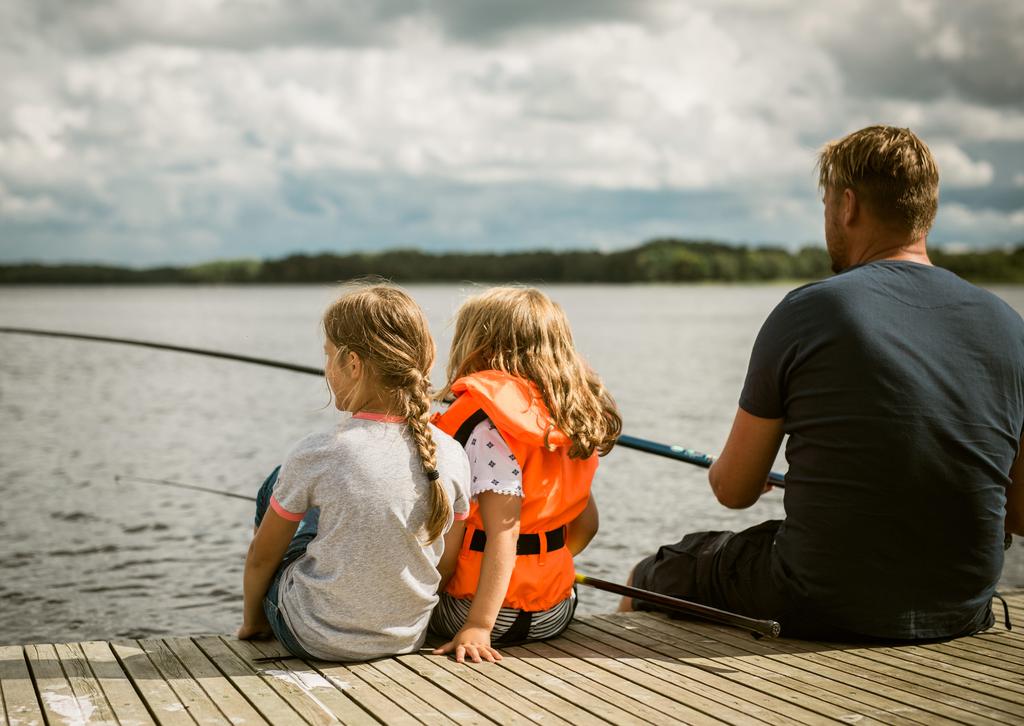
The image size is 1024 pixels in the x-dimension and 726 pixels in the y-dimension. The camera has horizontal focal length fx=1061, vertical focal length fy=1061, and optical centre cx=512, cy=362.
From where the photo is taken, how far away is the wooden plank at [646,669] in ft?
9.48

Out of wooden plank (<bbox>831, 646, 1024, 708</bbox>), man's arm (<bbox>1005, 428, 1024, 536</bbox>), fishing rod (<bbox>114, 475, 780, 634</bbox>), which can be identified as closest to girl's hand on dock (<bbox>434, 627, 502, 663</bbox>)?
fishing rod (<bbox>114, 475, 780, 634</bbox>)

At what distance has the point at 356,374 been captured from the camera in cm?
312

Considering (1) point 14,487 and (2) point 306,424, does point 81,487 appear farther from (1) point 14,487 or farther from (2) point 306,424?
(2) point 306,424

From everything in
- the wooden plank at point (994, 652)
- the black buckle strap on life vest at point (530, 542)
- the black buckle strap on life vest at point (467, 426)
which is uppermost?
the black buckle strap on life vest at point (467, 426)

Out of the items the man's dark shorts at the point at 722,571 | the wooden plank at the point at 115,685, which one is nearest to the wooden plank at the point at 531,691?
the man's dark shorts at the point at 722,571

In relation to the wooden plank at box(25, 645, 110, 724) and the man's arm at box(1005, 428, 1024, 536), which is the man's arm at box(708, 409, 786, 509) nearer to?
the man's arm at box(1005, 428, 1024, 536)

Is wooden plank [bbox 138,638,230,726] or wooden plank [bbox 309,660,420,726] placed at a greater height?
wooden plank [bbox 309,660,420,726]

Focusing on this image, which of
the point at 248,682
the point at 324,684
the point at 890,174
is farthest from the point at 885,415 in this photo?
the point at 248,682

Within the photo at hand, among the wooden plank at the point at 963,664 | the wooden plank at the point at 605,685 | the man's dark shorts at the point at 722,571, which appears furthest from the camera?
the man's dark shorts at the point at 722,571

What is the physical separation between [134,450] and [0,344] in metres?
26.7

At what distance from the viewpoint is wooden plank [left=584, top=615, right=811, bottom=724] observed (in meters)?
2.87

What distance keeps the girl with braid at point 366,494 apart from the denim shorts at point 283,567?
0.02m

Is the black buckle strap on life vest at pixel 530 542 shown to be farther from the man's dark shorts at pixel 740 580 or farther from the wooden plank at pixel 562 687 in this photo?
the man's dark shorts at pixel 740 580

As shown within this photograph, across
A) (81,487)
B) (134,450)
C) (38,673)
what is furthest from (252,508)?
(38,673)
